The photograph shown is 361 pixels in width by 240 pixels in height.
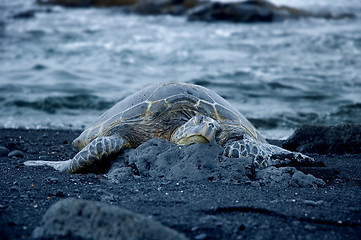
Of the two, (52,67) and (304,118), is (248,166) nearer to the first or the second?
(304,118)

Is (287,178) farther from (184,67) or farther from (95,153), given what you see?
(184,67)

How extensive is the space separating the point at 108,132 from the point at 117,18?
21.3 metres

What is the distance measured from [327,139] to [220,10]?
2016cm

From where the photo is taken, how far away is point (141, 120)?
15.4 feet

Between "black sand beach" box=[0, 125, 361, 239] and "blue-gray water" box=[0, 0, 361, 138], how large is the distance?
3661 millimetres

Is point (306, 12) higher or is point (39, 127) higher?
point (306, 12)

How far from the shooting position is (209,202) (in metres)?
3.12

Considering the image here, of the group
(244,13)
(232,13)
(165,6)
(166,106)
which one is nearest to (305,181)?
(166,106)

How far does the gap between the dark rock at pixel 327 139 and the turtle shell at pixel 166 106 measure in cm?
106

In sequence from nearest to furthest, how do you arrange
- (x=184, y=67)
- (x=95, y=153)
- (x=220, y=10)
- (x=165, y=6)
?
1. (x=95, y=153)
2. (x=184, y=67)
3. (x=220, y=10)
4. (x=165, y=6)

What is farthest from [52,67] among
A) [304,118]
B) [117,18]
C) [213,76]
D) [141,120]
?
[117,18]

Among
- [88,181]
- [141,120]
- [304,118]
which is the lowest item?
[304,118]

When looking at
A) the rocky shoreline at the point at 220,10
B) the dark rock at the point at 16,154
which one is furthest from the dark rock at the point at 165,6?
the dark rock at the point at 16,154

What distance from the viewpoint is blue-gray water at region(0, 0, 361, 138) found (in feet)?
28.3
